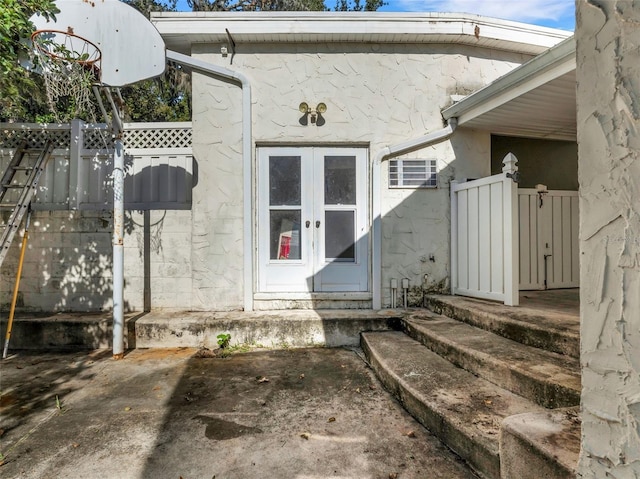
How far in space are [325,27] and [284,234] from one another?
2.74 metres

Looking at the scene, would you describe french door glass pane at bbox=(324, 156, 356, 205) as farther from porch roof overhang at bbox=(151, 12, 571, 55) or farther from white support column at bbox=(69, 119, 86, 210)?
white support column at bbox=(69, 119, 86, 210)

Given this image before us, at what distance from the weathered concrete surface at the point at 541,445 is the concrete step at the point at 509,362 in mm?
500

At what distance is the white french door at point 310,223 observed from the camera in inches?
180

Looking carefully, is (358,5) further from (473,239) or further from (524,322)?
(524,322)

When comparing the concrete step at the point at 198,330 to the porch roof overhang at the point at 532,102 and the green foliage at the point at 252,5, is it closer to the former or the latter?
the porch roof overhang at the point at 532,102

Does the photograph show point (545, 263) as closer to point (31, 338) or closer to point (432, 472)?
point (432, 472)

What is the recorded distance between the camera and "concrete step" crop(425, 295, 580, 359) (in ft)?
8.57

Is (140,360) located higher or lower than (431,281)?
lower

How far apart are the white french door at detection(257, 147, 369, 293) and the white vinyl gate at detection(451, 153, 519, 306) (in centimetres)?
122

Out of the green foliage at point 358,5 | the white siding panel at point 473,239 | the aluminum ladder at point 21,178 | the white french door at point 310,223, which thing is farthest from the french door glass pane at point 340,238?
→ the green foliage at point 358,5

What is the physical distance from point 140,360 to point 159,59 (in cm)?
324

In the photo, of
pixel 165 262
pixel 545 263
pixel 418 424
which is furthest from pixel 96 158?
pixel 545 263

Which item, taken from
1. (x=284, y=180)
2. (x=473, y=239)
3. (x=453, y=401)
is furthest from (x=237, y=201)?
(x=453, y=401)

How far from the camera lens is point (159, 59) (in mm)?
3564
